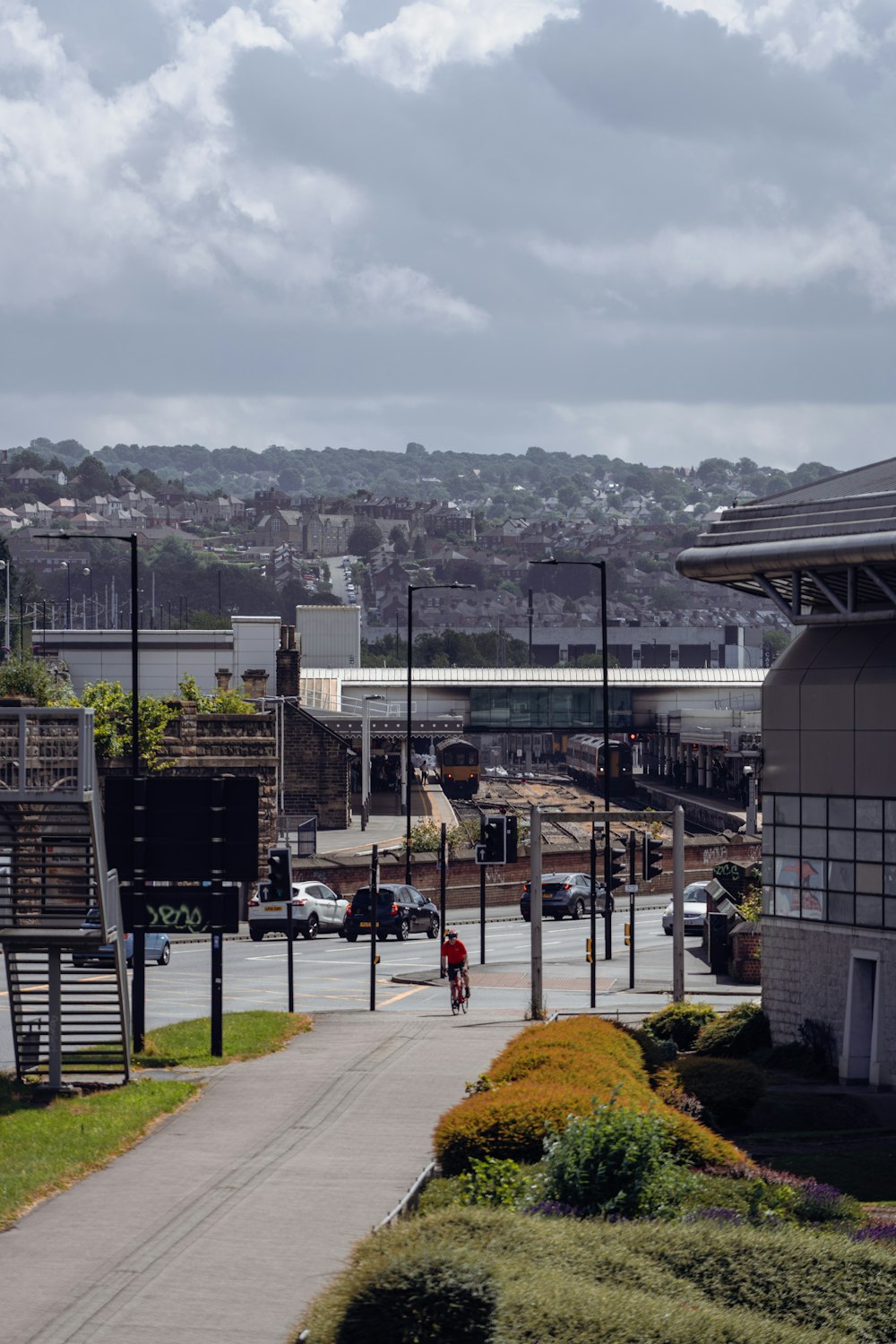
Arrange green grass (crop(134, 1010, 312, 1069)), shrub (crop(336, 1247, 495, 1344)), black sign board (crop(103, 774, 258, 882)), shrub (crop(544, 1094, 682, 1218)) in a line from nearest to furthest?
shrub (crop(336, 1247, 495, 1344)) < shrub (crop(544, 1094, 682, 1218)) < black sign board (crop(103, 774, 258, 882)) < green grass (crop(134, 1010, 312, 1069))

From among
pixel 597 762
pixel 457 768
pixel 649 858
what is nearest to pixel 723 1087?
pixel 649 858

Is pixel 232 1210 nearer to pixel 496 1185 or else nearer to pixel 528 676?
pixel 496 1185

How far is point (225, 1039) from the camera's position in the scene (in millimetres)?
30578

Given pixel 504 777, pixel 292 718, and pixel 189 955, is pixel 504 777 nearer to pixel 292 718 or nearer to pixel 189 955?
pixel 292 718

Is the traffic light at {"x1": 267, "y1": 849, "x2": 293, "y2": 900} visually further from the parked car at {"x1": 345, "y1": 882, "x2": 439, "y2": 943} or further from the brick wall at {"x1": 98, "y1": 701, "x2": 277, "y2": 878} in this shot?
the brick wall at {"x1": 98, "y1": 701, "x2": 277, "y2": 878}

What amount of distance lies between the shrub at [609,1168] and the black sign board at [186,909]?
12.9 m

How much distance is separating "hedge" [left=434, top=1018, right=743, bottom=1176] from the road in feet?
38.9

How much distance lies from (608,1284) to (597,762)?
4510 inches

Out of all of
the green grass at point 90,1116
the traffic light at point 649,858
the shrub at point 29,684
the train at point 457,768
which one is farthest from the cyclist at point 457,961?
the train at point 457,768

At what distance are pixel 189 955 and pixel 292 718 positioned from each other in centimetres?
2754

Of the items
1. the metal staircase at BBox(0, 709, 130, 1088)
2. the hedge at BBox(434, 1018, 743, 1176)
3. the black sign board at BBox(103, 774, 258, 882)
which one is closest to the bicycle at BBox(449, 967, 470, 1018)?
the black sign board at BBox(103, 774, 258, 882)

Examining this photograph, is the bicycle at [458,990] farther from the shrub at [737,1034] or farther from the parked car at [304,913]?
the parked car at [304,913]

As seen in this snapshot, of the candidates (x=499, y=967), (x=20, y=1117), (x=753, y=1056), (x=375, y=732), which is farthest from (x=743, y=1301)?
(x=375, y=732)

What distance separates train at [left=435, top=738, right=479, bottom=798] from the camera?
377 feet
